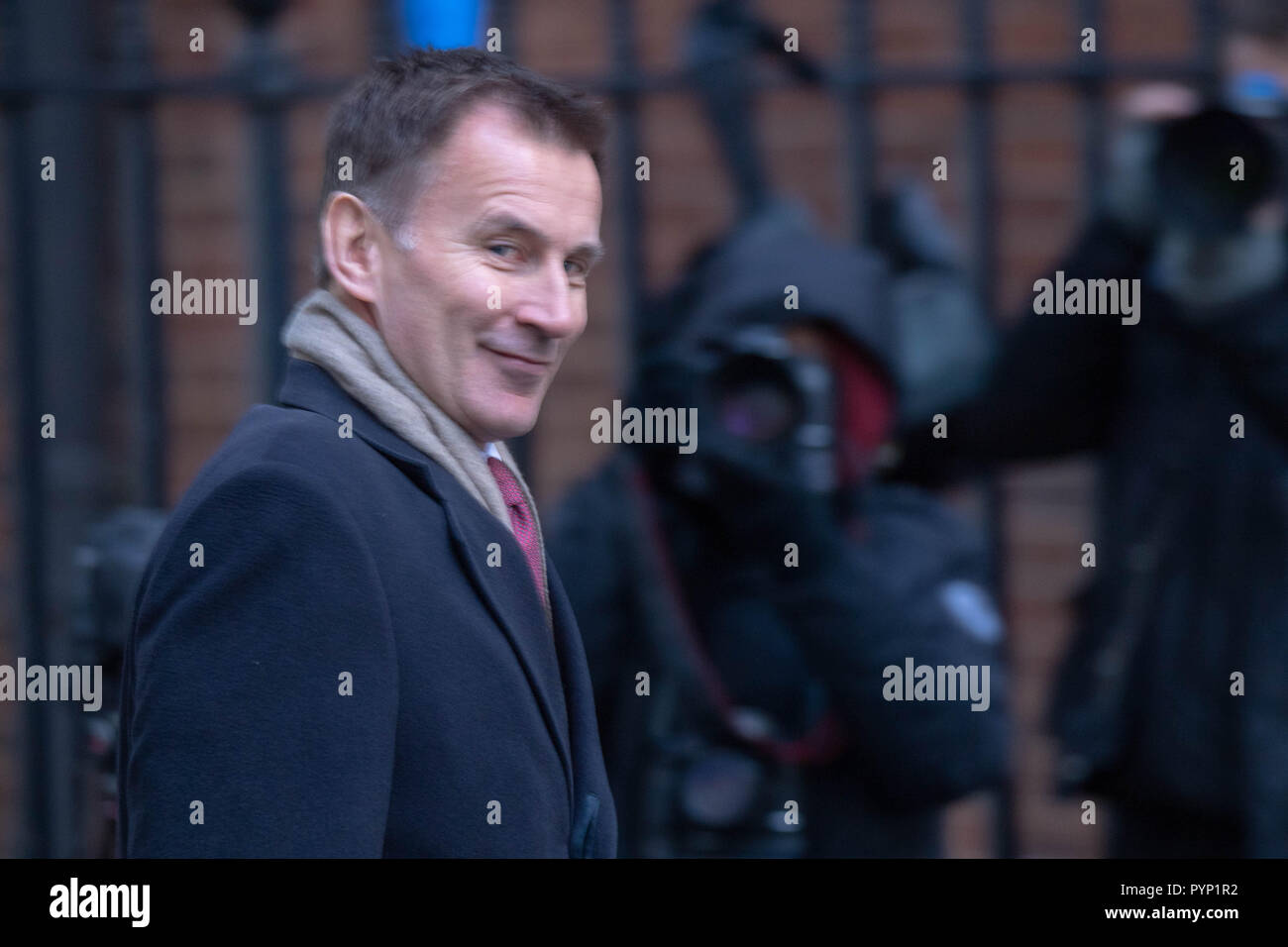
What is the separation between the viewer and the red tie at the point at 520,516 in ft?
5.03

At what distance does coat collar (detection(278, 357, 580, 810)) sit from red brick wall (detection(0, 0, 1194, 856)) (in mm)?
1969

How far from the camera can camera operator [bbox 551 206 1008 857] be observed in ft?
8.02

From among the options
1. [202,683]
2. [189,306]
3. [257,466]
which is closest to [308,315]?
[257,466]

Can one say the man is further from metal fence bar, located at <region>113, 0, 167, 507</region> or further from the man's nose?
metal fence bar, located at <region>113, 0, 167, 507</region>

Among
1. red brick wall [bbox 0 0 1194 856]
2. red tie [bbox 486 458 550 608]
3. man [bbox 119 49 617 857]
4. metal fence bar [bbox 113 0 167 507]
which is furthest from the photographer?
red brick wall [bbox 0 0 1194 856]

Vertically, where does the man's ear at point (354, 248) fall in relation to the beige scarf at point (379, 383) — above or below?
above

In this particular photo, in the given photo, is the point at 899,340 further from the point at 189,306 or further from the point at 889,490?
the point at 189,306

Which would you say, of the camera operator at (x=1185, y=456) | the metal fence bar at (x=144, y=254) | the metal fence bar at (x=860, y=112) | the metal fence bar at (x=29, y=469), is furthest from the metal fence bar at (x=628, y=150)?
the metal fence bar at (x=29, y=469)

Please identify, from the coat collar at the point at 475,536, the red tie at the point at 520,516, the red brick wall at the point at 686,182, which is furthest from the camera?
the red brick wall at the point at 686,182

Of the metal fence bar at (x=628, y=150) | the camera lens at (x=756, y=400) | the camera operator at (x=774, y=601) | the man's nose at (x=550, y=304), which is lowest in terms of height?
the camera operator at (x=774, y=601)

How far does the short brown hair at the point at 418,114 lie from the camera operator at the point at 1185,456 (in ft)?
4.51

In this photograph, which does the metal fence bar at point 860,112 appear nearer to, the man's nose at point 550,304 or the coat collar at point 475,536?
the man's nose at point 550,304

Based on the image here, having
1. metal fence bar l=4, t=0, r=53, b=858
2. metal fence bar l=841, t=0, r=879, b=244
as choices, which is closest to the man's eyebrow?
metal fence bar l=841, t=0, r=879, b=244
